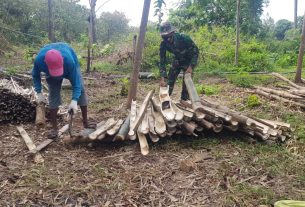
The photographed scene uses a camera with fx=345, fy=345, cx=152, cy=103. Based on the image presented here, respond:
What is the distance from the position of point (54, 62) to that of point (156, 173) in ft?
6.60

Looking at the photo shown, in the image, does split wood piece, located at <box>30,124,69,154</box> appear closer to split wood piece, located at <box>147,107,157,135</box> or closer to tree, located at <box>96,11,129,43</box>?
split wood piece, located at <box>147,107,157,135</box>

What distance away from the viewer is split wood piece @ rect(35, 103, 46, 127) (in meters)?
5.77

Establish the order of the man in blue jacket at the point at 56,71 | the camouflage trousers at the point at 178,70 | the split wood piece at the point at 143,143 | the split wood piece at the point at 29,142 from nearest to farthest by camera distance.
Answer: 1. the split wood piece at the point at 29,142
2. the split wood piece at the point at 143,143
3. the man in blue jacket at the point at 56,71
4. the camouflage trousers at the point at 178,70

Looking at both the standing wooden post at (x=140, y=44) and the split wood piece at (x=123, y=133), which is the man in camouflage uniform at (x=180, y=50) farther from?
the split wood piece at (x=123, y=133)

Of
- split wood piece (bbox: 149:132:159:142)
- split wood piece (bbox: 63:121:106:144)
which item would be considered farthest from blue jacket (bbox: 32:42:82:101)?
split wood piece (bbox: 149:132:159:142)

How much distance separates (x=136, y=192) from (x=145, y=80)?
7.86m

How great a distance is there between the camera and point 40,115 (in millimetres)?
5820

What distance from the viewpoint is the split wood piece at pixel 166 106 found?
4805 mm

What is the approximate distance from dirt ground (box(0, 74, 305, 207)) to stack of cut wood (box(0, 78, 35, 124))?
0.51 m

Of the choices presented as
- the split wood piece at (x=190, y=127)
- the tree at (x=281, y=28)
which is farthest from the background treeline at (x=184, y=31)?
the split wood piece at (x=190, y=127)

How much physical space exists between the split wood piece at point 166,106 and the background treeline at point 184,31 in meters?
6.48

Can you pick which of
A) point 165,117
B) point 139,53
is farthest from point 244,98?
point 165,117

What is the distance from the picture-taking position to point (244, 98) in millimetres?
7824

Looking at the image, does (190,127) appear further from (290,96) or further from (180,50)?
(290,96)
